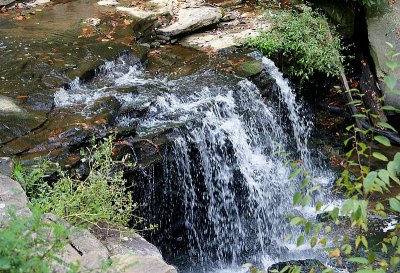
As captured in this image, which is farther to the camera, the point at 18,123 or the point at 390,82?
the point at 18,123

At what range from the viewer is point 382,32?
9.23 m

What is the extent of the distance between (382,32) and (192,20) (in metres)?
3.12

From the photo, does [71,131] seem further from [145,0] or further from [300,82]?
[145,0]

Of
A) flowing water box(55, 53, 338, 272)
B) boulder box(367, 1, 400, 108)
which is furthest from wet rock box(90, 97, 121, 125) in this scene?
boulder box(367, 1, 400, 108)

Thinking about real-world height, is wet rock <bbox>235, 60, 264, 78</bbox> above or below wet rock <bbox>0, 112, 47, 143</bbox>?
below

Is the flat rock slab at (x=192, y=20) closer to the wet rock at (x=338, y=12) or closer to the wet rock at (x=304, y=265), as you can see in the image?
the wet rock at (x=338, y=12)

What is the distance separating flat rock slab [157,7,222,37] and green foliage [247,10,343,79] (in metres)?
0.95

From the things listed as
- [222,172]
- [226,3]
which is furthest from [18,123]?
[226,3]

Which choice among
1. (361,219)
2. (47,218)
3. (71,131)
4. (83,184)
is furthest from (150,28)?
(361,219)

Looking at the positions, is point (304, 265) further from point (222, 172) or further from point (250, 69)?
point (250, 69)

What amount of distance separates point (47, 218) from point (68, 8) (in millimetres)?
6567

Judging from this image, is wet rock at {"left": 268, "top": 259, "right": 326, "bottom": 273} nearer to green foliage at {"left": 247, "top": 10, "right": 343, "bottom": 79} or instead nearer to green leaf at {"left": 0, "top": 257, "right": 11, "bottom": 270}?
green foliage at {"left": 247, "top": 10, "right": 343, "bottom": 79}

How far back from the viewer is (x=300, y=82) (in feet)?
28.0

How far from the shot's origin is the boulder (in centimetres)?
911
